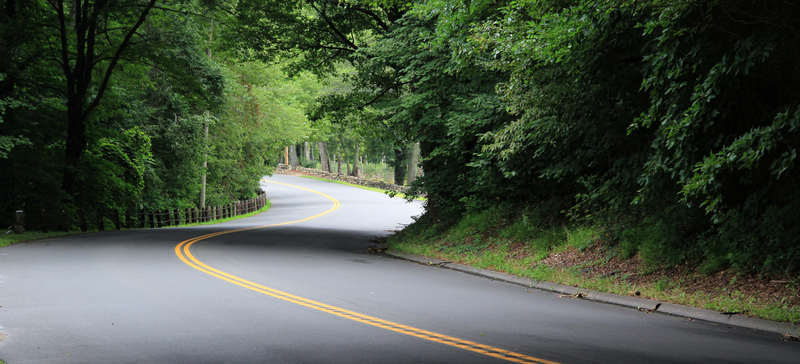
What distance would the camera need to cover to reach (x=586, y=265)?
11.7m

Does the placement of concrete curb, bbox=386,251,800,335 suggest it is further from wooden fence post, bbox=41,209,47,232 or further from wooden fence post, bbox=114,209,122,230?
wooden fence post, bbox=114,209,122,230

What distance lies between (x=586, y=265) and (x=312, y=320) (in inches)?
243

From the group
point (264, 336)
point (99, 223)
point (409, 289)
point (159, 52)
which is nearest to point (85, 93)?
point (159, 52)

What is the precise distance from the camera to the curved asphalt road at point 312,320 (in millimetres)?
6098

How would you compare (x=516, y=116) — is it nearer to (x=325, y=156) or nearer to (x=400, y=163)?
(x=400, y=163)

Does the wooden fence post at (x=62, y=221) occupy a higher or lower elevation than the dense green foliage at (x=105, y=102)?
lower

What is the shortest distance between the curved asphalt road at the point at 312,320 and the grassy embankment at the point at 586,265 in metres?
0.88

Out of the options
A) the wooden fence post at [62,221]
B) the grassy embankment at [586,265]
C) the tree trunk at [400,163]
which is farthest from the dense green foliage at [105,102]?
the tree trunk at [400,163]

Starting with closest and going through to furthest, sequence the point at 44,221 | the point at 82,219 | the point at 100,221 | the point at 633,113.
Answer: the point at 633,113, the point at 44,221, the point at 82,219, the point at 100,221

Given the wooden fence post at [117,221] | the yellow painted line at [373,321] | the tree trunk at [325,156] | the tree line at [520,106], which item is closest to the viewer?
the yellow painted line at [373,321]

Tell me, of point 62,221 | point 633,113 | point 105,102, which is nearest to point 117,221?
point 62,221

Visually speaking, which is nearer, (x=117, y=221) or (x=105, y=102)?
(x=105, y=102)

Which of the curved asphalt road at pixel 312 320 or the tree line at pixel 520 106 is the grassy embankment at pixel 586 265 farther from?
the curved asphalt road at pixel 312 320

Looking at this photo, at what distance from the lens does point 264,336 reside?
6.77m
